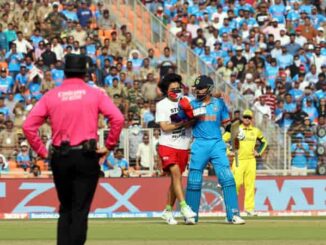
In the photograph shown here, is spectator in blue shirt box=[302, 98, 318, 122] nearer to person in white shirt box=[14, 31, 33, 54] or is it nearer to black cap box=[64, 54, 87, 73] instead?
person in white shirt box=[14, 31, 33, 54]

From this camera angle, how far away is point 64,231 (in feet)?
34.5

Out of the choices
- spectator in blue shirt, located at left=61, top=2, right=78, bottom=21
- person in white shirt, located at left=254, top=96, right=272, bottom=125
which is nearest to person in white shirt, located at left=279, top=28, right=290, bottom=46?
person in white shirt, located at left=254, top=96, right=272, bottom=125

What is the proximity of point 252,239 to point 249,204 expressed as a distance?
7.05 m

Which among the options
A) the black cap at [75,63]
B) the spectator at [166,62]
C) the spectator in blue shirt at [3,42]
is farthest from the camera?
the spectator in blue shirt at [3,42]

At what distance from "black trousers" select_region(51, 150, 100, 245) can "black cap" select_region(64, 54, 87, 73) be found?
2.63 feet

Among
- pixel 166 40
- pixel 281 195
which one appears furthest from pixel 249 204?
pixel 166 40

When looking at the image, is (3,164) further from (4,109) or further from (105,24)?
(105,24)

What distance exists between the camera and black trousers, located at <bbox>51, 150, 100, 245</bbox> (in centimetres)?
1041

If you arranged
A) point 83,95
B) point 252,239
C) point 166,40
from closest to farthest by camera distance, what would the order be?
point 83,95
point 252,239
point 166,40

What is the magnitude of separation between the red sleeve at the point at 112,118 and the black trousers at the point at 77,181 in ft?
0.75

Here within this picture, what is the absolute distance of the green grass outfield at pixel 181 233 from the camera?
13.3 meters

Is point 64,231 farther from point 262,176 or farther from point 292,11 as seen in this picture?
point 292,11

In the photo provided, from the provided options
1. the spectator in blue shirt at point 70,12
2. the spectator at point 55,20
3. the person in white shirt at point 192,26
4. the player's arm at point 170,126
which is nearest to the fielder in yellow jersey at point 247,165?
the player's arm at point 170,126

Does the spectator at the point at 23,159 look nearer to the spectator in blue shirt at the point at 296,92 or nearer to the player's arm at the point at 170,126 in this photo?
the spectator in blue shirt at the point at 296,92
